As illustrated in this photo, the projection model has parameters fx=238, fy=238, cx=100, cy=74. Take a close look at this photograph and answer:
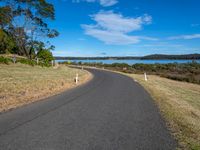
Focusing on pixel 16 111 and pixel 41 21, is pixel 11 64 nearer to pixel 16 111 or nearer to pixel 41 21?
pixel 41 21

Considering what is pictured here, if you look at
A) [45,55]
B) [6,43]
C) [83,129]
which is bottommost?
[83,129]

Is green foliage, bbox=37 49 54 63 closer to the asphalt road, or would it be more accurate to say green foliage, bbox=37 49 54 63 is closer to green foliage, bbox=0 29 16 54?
green foliage, bbox=0 29 16 54

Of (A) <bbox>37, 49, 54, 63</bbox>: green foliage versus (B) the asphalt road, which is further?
(A) <bbox>37, 49, 54, 63</bbox>: green foliage

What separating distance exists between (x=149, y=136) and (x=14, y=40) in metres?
50.4

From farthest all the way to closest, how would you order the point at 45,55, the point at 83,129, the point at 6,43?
the point at 6,43 → the point at 45,55 → the point at 83,129

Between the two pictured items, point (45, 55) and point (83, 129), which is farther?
point (45, 55)

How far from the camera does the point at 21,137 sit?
5.82 meters

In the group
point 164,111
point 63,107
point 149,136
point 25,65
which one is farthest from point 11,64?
point 149,136

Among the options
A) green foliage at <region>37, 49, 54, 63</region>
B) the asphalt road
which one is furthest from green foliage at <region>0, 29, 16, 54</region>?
the asphalt road

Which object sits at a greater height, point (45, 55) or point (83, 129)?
point (45, 55)

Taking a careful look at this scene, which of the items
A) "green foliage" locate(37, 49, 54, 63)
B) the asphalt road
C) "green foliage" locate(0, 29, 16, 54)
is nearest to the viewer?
the asphalt road

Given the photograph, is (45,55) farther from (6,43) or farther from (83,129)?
(83,129)

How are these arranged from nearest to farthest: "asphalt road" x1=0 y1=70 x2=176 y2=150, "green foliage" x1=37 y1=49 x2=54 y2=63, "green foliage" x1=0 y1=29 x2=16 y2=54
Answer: "asphalt road" x1=0 y1=70 x2=176 y2=150
"green foliage" x1=0 y1=29 x2=16 y2=54
"green foliage" x1=37 y1=49 x2=54 y2=63

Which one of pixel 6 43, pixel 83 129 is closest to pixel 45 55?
pixel 6 43
